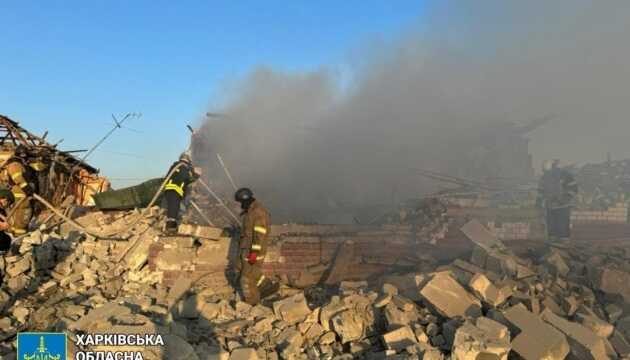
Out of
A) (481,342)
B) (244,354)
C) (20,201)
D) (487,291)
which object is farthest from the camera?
(20,201)

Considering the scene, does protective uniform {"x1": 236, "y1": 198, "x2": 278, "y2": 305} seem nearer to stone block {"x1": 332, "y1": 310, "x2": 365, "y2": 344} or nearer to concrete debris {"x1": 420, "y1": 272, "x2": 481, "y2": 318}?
stone block {"x1": 332, "y1": 310, "x2": 365, "y2": 344}

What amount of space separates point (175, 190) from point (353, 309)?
325 cm

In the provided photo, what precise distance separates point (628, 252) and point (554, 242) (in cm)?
100

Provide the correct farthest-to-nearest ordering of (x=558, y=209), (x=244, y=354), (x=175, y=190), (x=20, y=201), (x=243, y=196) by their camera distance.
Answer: (x=558, y=209) → (x=20, y=201) → (x=175, y=190) → (x=243, y=196) → (x=244, y=354)

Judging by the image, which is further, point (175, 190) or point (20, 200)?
point (20, 200)

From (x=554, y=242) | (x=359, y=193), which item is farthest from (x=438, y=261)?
(x=359, y=193)

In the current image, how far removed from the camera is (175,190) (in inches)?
269

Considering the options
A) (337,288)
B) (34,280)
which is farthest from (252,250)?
(34,280)

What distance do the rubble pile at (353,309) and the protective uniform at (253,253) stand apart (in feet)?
0.64

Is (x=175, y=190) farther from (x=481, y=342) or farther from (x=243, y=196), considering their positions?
(x=481, y=342)

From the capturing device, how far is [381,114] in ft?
47.6

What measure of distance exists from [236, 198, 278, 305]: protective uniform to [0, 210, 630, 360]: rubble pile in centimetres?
19

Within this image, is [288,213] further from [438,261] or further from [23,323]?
[23,323]

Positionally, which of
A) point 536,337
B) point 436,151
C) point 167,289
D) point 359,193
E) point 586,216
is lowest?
point 536,337
